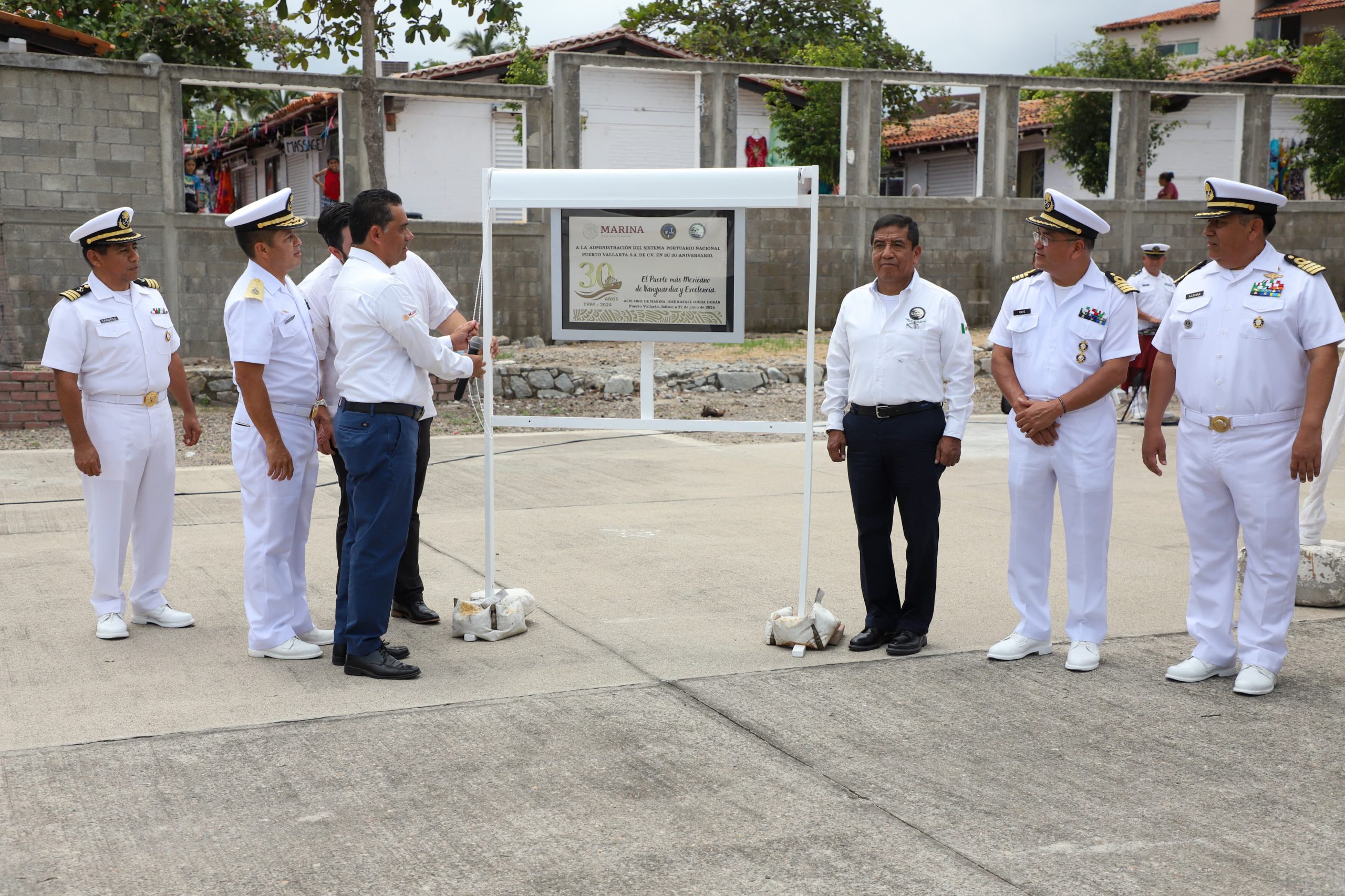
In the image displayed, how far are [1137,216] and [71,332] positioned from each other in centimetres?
1950

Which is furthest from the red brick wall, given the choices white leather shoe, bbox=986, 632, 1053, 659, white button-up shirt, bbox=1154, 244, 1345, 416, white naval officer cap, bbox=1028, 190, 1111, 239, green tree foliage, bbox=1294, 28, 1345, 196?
green tree foliage, bbox=1294, 28, 1345, 196

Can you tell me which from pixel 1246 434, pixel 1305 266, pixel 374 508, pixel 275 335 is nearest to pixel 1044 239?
pixel 1305 266

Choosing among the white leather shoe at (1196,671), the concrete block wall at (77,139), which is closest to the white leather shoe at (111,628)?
the white leather shoe at (1196,671)

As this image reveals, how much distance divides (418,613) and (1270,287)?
376 cm

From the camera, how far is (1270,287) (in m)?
4.66

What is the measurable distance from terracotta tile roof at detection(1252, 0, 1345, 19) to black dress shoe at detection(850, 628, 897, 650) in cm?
5231

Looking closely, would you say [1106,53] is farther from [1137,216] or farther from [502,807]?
[502,807]

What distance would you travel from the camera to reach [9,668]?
4.88 meters

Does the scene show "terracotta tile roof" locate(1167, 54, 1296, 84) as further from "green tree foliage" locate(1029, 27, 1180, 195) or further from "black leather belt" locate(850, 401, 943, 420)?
"black leather belt" locate(850, 401, 943, 420)

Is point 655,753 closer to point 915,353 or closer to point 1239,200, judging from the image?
point 915,353

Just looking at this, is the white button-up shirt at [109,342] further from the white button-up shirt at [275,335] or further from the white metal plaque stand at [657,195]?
the white metal plaque stand at [657,195]

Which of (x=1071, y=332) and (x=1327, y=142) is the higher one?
(x=1327, y=142)

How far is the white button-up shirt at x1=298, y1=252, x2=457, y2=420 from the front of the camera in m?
5.35

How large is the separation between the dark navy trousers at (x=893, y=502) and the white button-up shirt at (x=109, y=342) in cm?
301
